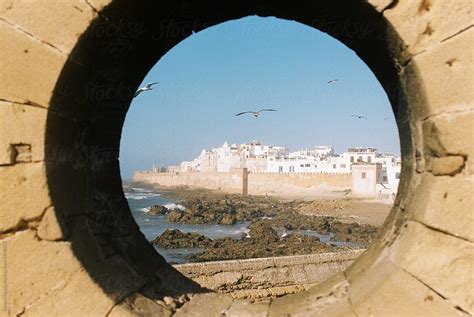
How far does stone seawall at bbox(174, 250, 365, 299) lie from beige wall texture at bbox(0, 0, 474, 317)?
7.02 m

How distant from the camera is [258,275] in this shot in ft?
33.0

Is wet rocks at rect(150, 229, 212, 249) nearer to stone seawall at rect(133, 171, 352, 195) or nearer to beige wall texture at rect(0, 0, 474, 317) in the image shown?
beige wall texture at rect(0, 0, 474, 317)

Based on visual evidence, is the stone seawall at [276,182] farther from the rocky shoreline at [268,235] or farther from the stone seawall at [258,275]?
the stone seawall at [258,275]

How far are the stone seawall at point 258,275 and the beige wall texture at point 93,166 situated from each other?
7.02m

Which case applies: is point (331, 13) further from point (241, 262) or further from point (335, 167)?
point (335, 167)

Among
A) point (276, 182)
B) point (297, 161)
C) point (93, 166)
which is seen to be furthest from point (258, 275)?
point (297, 161)

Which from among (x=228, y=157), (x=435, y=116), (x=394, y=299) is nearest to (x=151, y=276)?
(x=394, y=299)

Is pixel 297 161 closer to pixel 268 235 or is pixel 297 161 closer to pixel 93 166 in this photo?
pixel 268 235

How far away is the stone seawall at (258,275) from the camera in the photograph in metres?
9.55

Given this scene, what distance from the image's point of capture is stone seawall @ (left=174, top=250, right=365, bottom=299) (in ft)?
31.3

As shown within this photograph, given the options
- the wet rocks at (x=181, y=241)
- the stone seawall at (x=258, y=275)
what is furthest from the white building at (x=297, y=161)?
the stone seawall at (x=258, y=275)

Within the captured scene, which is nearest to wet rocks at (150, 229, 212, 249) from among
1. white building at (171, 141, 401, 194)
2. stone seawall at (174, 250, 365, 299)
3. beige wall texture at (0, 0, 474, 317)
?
stone seawall at (174, 250, 365, 299)

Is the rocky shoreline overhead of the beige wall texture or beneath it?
beneath

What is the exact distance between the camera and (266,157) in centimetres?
9056
